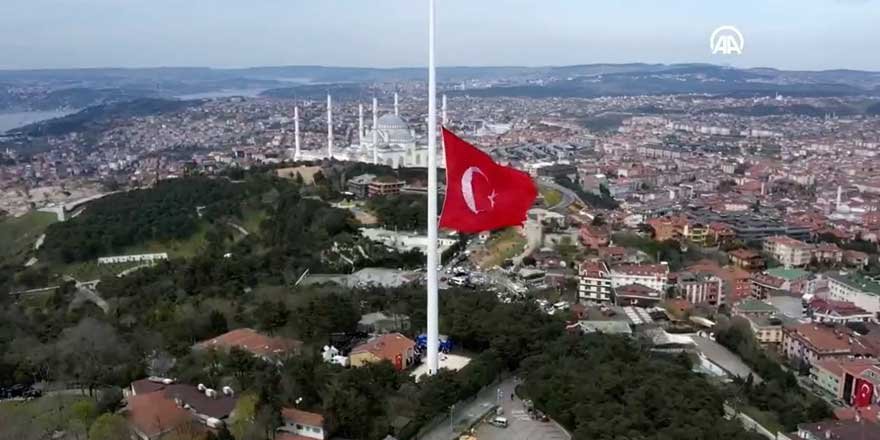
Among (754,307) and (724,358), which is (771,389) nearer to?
(724,358)

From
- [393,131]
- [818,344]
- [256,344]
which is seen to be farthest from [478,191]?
[393,131]

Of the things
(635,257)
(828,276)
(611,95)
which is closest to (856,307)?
(828,276)

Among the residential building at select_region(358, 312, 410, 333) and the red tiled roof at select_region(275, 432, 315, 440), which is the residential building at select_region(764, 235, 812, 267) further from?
the red tiled roof at select_region(275, 432, 315, 440)

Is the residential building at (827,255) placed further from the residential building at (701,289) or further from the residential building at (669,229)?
the residential building at (701,289)

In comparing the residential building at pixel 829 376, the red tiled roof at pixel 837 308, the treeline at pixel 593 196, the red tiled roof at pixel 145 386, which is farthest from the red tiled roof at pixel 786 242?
the red tiled roof at pixel 145 386

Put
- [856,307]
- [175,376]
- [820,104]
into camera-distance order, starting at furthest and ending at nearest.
Result: 1. [820,104]
2. [856,307]
3. [175,376]

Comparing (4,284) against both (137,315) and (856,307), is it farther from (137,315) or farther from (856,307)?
(856,307)
